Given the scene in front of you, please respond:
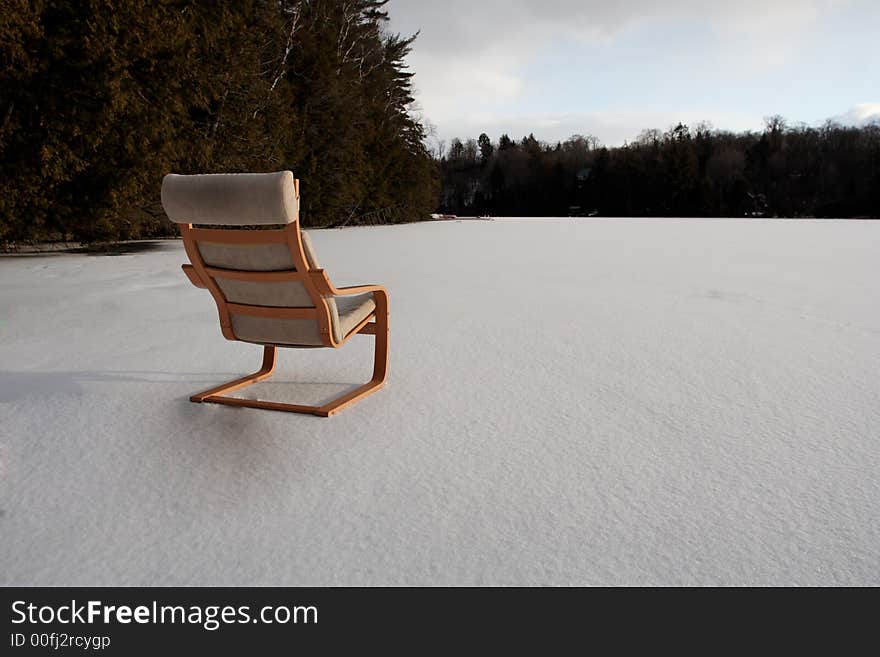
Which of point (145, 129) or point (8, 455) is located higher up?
point (145, 129)

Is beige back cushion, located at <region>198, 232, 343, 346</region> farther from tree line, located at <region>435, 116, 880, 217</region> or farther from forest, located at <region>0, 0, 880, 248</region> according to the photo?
tree line, located at <region>435, 116, 880, 217</region>

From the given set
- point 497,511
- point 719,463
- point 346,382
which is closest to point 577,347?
point 346,382

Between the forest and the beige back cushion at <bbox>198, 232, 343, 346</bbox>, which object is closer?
the beige back cushion at <bbox>198, 232, 343, 346</bbox>

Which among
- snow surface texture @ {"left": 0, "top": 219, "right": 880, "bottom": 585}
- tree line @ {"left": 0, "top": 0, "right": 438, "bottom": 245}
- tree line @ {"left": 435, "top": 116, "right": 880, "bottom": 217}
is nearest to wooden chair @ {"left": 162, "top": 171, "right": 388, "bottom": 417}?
snow surface texture @ {"left": 0, "top": 219, "right": 880, "bottom": 585}

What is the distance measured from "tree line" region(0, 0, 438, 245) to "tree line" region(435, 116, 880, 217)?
1642 inches

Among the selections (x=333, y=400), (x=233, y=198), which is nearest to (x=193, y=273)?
(x=233, y=198)

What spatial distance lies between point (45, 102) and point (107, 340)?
6.46m

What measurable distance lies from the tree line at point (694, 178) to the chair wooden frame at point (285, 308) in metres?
54.4

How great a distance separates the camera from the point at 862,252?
12.0 m

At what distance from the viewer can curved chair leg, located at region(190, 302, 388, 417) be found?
291 cm

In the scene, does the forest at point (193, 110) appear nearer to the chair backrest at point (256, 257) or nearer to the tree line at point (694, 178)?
the chair backrest at point (256, 257)
